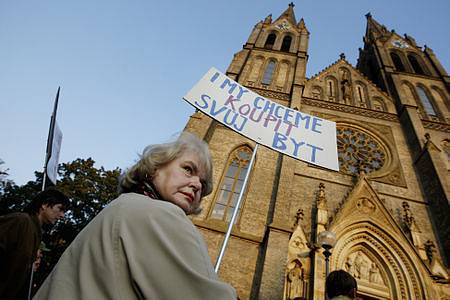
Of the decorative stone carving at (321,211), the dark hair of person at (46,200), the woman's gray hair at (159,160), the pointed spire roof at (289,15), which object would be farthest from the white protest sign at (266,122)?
the pointed spire roof at (289,15)

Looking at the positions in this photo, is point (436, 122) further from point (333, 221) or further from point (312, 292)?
point (312, 292)

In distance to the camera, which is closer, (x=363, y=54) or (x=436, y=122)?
(x=436, y=122)

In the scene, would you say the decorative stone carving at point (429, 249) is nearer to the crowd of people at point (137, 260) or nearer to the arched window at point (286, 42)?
the crowd of people at point (137, 260)

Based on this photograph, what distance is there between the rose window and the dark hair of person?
11.0 metres

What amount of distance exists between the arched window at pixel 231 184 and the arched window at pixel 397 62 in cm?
1594

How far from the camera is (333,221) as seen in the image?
8.82m

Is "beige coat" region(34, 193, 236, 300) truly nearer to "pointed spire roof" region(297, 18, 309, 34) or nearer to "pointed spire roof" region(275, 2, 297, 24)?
"pointed spire roof" region(297, 18, 309, 34)

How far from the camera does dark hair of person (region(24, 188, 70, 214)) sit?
2787 mm

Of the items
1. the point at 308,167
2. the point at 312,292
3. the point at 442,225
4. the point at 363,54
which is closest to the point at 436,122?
the point at 442,225

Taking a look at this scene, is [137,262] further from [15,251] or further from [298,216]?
[298,216]

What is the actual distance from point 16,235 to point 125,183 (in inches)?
59.1

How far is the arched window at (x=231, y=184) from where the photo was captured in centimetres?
966

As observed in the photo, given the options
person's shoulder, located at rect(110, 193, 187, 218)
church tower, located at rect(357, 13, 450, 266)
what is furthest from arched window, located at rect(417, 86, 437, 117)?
person's shoulder, located at rect(110, 193, 187, 218)

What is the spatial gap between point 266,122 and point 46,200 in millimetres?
2932
